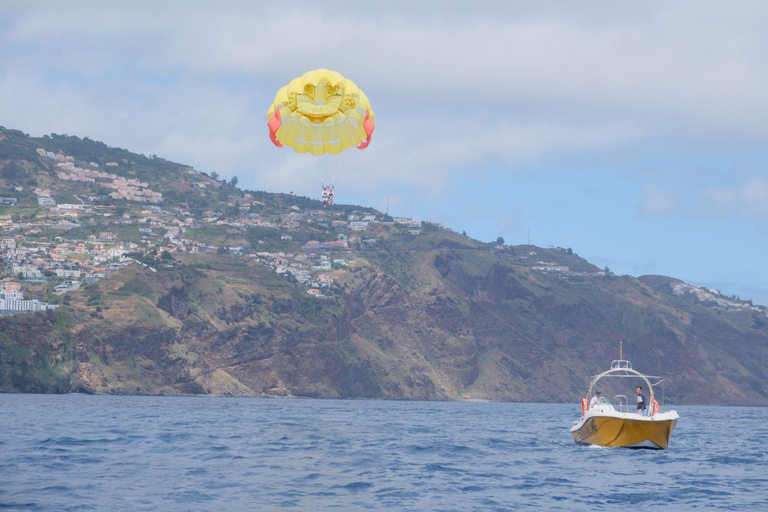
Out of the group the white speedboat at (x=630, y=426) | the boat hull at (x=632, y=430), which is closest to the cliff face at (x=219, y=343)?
the white speedboat at (x=630, y=426)

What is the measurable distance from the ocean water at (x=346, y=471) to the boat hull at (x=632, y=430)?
2.00 ft

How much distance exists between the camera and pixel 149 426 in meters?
55.0

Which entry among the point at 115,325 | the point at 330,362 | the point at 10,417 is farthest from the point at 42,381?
the point at 10,417

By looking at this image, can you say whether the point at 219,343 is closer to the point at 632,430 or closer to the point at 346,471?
the point at 632,430

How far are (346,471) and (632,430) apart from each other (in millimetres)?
14677

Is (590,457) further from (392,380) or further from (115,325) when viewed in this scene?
(392,380)

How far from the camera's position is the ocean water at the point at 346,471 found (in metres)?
27.7

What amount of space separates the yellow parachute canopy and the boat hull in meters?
16.8

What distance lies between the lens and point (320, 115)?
44.8m

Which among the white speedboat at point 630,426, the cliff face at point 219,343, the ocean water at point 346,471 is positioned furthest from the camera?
the cliff face at point 219,343

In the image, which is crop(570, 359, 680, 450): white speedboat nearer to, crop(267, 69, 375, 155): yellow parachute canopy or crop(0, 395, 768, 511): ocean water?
crop(0, 395, 768, 511): ocean water

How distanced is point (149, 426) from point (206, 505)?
30.0 m

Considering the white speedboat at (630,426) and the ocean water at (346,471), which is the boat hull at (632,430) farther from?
the ocean water at (346,471)

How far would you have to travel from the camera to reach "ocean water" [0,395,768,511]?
27703mm
